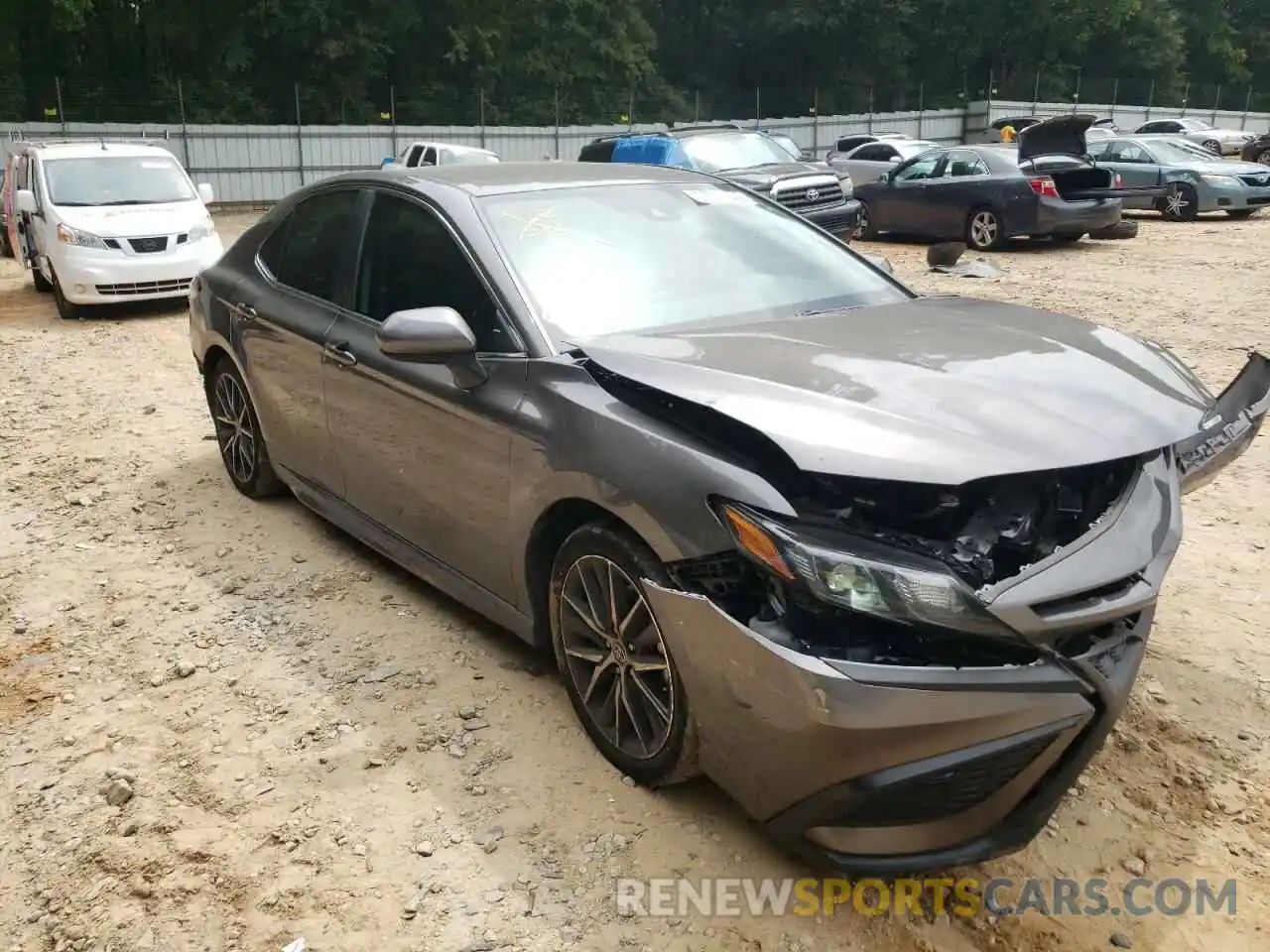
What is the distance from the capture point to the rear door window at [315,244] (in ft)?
14.7

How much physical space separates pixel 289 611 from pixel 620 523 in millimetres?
2029

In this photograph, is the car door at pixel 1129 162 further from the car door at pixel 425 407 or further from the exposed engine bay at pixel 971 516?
the exposed engine bay at pixel 971 516

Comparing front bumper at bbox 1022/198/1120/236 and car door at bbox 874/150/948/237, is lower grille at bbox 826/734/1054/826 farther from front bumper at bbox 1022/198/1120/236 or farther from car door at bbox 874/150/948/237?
car door at bbox 874/150/948/237

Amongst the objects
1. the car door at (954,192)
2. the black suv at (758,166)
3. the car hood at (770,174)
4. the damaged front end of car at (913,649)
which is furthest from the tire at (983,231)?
the damaged front end of car at (913,649)

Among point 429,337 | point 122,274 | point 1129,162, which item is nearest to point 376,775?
point 429,337

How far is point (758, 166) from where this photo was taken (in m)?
14.6

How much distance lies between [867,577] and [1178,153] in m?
20.3

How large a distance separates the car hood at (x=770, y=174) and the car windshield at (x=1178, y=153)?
812cm

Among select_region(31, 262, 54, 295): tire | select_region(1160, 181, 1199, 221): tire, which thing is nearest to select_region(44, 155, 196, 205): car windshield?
select_region(31, 262, 54, 295): tire

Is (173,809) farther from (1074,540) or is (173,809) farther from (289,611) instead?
(1074,540)

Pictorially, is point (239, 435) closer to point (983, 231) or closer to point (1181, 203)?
point (983, 231)

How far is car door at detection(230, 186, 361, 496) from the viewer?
4469 millimetres

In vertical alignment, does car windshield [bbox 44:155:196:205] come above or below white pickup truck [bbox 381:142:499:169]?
below

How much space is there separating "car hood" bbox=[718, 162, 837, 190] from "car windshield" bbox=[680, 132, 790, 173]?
192 mm
